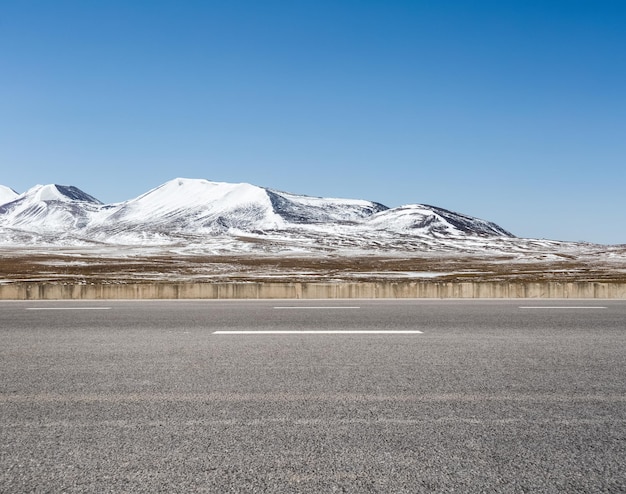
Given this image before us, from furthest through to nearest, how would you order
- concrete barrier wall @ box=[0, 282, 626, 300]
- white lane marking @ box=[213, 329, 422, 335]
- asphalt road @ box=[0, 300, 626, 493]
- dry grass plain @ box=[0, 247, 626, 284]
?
dry grass plain @ box=[0, 247, 626, 284], concrete barrier wall @ box=[0, 282, 626, 300], white lane marking @ box=[213, 329, 422, 335], asphalt road @ box=[0, 300, 626, 493]

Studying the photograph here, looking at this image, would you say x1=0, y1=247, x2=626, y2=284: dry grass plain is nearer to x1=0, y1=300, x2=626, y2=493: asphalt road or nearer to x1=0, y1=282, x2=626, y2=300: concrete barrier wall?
x1=0, y1=282, x2=626, y2=300: concrete barrier wall

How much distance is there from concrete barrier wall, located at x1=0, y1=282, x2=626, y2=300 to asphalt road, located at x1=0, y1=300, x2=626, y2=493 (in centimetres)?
899

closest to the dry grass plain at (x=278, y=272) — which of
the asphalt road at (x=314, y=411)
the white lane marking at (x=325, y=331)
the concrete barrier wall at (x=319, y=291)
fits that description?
the concrete barrier wall at (x=319, y=291)

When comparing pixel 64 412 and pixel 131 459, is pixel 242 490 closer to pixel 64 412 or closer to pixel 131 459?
pixel 131 459

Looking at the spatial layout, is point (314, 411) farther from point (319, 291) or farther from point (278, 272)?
point (278, 272)

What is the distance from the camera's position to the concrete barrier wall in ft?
59.2

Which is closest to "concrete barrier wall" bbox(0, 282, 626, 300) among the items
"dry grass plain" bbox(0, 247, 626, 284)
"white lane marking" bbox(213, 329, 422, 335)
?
"white lane marking" bbox(213, 329, 422, 335)

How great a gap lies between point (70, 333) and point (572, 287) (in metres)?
14.7

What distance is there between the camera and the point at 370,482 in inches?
142

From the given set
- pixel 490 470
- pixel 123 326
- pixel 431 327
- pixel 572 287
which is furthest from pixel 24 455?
pixel 572 287

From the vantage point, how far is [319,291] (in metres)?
18.3

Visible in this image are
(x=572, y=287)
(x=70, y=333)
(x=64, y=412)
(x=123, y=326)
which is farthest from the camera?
(x=572, y=287)

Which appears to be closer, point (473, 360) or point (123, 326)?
point (473, 360)

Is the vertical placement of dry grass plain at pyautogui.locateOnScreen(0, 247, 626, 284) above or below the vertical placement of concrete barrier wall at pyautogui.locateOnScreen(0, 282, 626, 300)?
below
